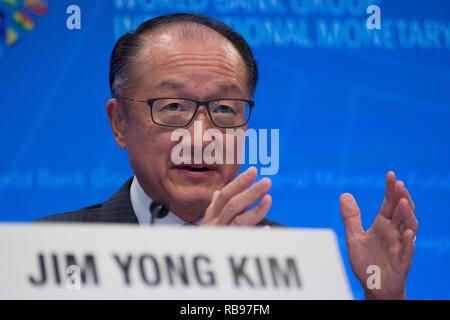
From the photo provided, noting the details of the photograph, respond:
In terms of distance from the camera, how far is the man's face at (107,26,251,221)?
2305 mm

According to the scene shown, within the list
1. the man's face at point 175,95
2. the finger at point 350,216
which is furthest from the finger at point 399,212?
the man's face at point 175,95

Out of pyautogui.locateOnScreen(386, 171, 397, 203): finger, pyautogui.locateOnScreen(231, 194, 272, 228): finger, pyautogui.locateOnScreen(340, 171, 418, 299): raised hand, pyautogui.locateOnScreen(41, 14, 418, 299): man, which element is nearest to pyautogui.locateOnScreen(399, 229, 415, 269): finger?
pyautogui.locateOnScreen(340, 171, 418, 299): raised hand

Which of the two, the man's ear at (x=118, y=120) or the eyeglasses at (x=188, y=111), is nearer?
the eyeglasses at (x=188, y=111)

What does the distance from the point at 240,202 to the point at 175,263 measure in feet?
1.66

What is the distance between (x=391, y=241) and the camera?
77.3 inches

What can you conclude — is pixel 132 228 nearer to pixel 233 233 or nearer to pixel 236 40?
pixel 233 233

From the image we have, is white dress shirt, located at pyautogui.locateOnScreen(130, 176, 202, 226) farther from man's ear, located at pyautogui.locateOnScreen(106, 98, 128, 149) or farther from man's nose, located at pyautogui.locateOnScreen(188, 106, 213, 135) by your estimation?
man's nose, located at pyautogui.locateOnScreen(188, 106, 213, 135)

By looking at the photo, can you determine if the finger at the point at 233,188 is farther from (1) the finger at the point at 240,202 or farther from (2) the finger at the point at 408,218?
(2) the finger at the point at 408,218

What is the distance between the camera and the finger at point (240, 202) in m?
1.76

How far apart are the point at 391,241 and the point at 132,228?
91 cm

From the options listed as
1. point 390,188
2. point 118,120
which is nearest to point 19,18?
point 118,120

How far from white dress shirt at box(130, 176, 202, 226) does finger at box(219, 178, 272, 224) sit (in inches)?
20.5

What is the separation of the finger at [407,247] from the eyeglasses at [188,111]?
71 centimetres
